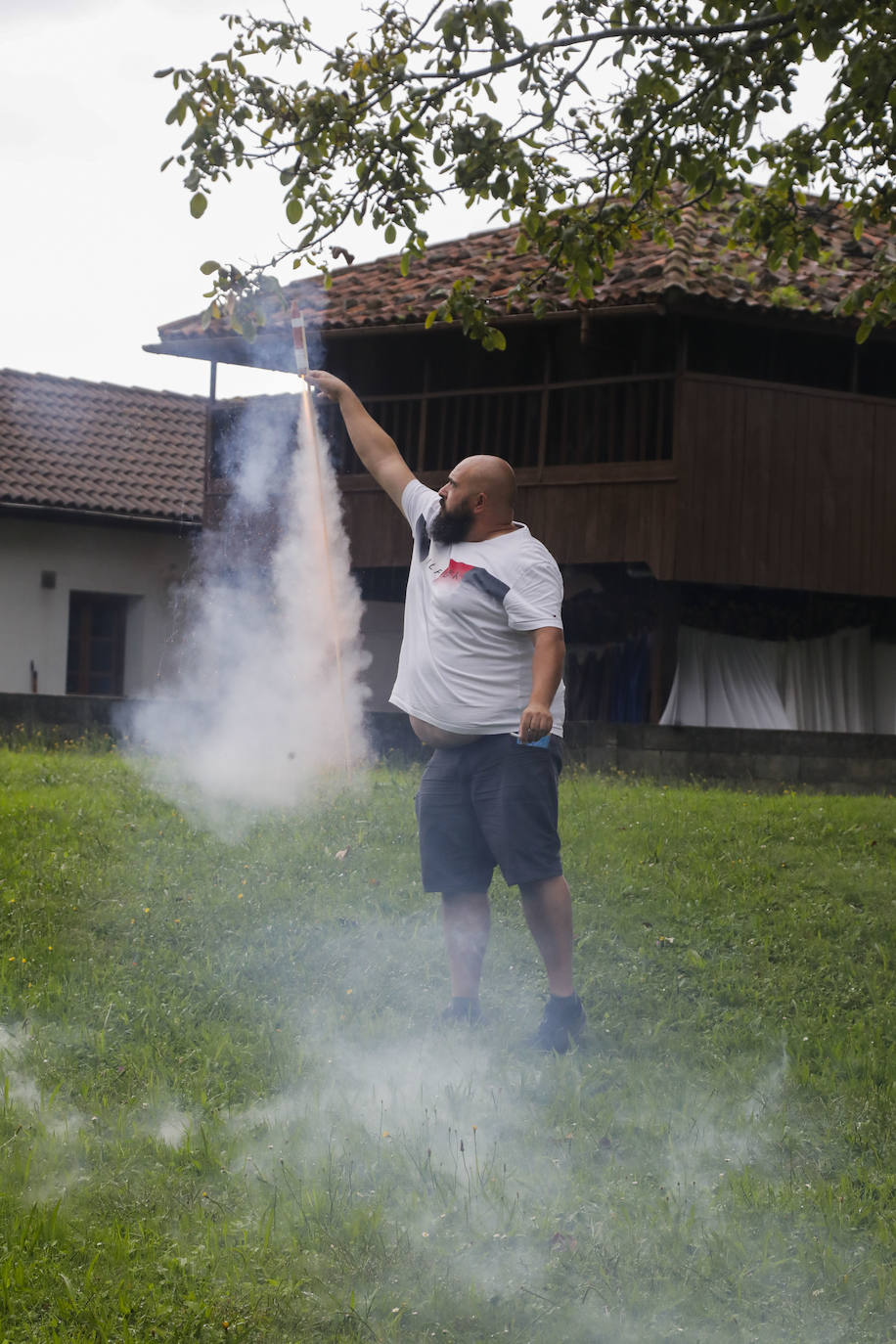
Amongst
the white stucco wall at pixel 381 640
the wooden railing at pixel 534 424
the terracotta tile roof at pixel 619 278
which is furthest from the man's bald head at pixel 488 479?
the white stucco wall at pixel 381 640

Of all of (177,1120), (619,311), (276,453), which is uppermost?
(619,311)

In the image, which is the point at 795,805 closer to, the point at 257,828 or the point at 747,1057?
the point at 257,828

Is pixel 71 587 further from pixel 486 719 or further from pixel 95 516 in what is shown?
pixel 486 719

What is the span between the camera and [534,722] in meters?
4.57

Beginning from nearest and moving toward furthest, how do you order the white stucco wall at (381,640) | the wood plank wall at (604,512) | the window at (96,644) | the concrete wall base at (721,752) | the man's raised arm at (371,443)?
the man's raised arm at (371,443)
the concrete wall base at (721,752)
the wood plank wall at (604,512)
the white stucco wall at (381,640)
the window at (96,644)

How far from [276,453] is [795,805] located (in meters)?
7.35

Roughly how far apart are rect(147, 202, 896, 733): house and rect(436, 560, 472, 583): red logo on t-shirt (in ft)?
31.1

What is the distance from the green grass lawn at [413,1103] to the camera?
10.1ft

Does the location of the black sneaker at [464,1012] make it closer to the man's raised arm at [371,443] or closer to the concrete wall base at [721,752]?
Answer: the man's raised arm at [371,443]

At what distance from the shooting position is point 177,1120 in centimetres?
409

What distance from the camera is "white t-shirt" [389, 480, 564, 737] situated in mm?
4738

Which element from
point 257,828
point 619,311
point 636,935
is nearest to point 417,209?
point 257,828

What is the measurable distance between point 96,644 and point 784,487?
10.6 metres

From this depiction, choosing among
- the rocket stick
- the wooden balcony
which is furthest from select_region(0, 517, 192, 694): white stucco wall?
the rocket stick
